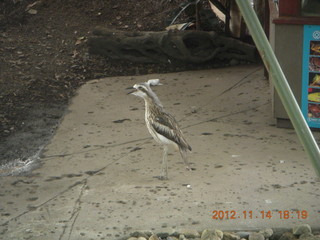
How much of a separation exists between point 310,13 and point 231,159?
1.54 metres

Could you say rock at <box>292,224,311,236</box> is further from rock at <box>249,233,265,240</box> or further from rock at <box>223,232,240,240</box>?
rock at <box>223,232,240,240</box>

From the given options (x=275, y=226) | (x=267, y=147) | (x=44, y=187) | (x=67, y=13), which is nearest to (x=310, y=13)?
(x=267, y=147)

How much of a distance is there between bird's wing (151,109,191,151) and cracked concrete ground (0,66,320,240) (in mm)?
339

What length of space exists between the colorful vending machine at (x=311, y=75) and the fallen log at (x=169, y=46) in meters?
2.25

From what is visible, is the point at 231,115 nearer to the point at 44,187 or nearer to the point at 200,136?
the point at 200,136

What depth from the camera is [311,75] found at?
584 cm

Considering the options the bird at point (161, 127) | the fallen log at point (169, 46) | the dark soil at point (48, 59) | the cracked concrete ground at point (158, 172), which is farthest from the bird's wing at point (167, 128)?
the fallen log at point (169, 46)

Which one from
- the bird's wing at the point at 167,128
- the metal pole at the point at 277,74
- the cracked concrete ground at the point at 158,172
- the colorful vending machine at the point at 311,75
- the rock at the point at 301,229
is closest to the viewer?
the metal pole at the point at 277,74

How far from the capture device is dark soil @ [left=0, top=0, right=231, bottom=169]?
6.58m

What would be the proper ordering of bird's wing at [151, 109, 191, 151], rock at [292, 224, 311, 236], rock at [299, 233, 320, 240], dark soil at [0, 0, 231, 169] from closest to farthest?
rock at [299, 233, 320, 240] < rock at [292, 224, 311, 236] < bird's wing at [151, 109, 191, 151] < dark soil at [0, 0, 231, 169]

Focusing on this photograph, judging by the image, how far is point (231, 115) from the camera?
6535mm

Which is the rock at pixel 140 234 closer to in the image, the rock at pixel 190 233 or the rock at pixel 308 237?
the rock at pixel 190 233

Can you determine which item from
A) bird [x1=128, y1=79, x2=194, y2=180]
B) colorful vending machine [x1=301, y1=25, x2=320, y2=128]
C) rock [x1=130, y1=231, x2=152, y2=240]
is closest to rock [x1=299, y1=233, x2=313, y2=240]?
rock [x1=130, y1=231, x2=152, y2=240]

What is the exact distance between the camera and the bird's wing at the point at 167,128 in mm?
4855
